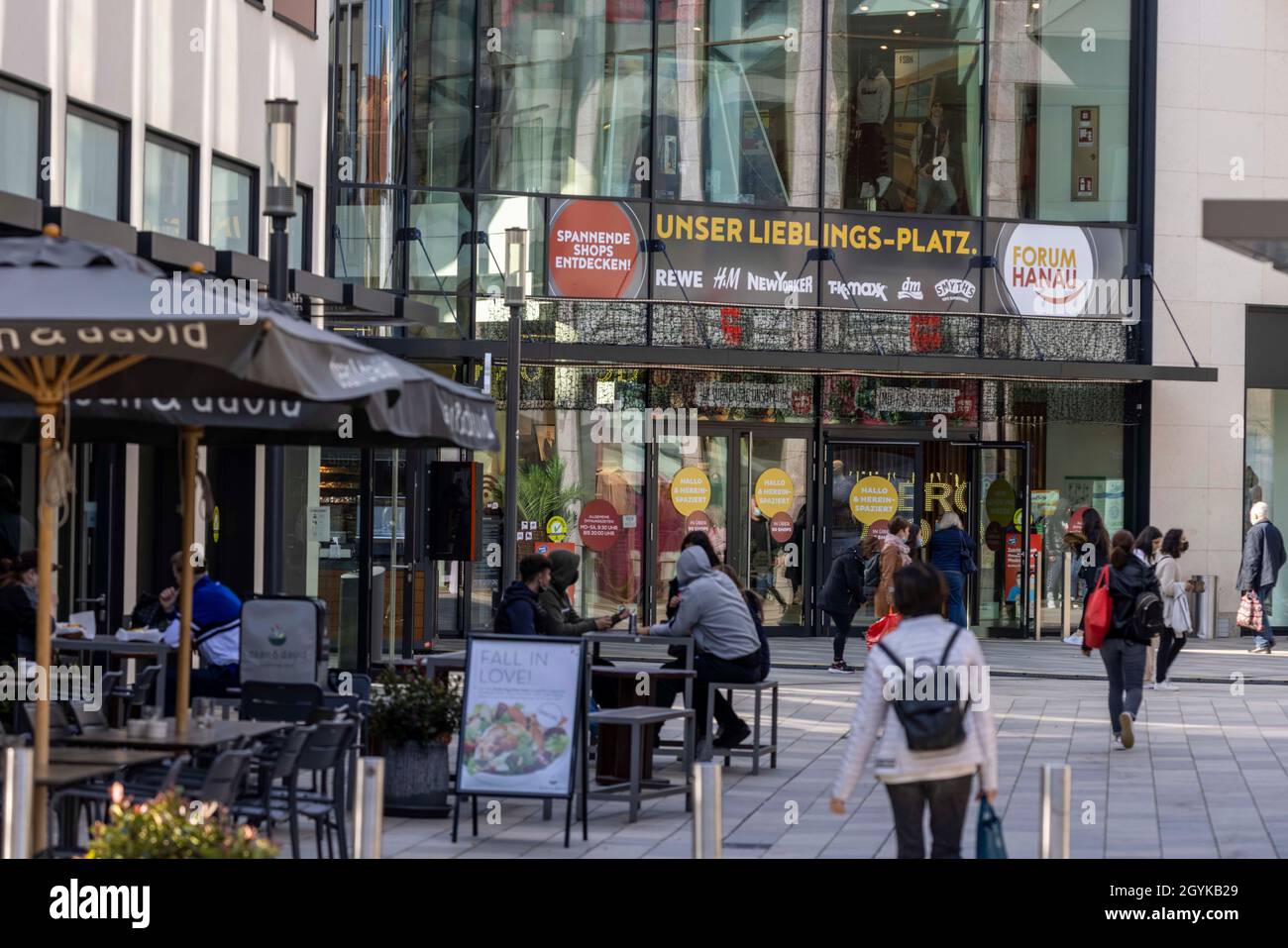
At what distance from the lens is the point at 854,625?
25609 millimetres

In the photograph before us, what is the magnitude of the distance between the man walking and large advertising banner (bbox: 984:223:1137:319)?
12.1 feet

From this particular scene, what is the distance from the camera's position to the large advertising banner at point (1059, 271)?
2584cm

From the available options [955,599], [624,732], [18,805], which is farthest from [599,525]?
[18,805]

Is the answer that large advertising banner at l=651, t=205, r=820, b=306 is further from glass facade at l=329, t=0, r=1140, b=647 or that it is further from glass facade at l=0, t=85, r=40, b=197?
glass facade at l=0, t=85, r=40, b=197

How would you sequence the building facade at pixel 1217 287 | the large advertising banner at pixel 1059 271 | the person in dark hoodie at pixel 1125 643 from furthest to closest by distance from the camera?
the building facade at pixel 1217 287, the large advertising banner at pixel 1059 271, the person in dark hoodie at pixel 1125 643

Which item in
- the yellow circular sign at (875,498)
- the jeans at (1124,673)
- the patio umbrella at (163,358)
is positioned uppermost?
the patio umbrella at (163,358)

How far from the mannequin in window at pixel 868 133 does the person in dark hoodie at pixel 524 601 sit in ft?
45.4

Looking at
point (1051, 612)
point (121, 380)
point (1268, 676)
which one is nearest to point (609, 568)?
point (1051, 612)

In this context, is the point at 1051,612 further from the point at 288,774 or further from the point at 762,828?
the point at 288,774

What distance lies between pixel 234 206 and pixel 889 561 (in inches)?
298

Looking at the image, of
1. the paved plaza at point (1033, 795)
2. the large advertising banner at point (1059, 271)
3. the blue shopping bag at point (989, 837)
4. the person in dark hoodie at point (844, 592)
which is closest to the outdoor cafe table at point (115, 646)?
the paved plaza at point (1033, 795)

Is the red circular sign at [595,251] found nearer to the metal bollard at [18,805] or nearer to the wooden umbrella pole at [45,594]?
the wooden umbrella pole at [45,594]

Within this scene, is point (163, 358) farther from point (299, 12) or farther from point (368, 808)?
point (299, 12)
